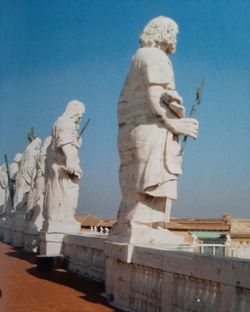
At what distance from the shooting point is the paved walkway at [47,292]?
661cm

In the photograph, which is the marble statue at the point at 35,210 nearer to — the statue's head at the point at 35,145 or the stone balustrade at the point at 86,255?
→ the statue's head at the point at 35,145

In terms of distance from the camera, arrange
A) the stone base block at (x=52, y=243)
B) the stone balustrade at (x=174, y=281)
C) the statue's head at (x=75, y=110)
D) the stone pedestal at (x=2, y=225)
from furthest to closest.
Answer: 1. the stone pedestal at (x=2, y=225)
2. the statue's head at (x=75, y=110)
3. the stone base block at (x=52, y=243)
4. the stone balustrade at (x=174, y=281)

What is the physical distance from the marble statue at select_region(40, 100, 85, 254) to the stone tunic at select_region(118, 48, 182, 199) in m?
4.43

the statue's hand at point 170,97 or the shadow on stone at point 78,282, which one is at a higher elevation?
the statue's hand at point 170,97

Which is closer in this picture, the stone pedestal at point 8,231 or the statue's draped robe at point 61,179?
the statue's draped robe at point 61,179

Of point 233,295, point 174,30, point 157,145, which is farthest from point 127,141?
point 233,295

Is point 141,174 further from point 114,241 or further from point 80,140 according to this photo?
point 80,140

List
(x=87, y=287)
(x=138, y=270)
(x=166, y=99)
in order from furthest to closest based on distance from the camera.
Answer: (x=87, y=287) → (x=166, y=99) → (x=138, y=270)

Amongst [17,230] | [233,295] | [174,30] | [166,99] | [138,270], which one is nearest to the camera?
[233,295]

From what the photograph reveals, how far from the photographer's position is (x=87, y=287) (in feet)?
26.8

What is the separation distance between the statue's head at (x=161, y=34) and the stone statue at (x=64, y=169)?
15.3 ft

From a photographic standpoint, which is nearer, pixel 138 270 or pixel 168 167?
pixel 138 270

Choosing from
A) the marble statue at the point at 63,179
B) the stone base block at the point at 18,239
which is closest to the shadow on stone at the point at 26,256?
the marble statue at the point at 63,179

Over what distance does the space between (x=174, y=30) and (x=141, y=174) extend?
7.98 feet
